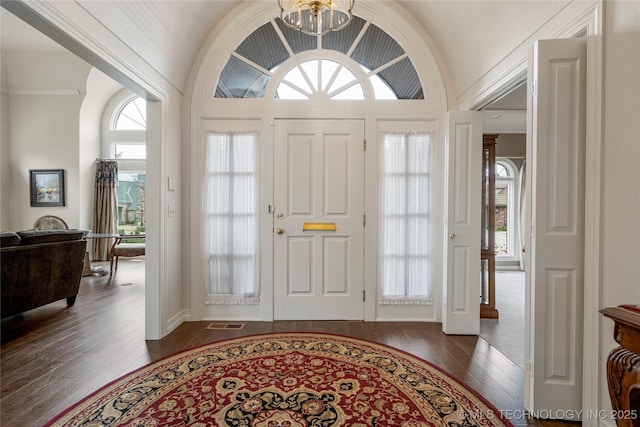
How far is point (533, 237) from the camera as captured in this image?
5.79 feet

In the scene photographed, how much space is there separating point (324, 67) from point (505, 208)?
20.4 ft

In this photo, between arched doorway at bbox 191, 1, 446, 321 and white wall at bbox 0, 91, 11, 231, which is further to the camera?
white wall at bbox 0, 91, 11, 231

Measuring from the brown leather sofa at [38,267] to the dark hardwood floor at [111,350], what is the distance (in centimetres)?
22

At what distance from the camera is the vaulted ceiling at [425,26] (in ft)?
6.70

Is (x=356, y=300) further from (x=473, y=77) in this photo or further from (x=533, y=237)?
(x=473, y=77)

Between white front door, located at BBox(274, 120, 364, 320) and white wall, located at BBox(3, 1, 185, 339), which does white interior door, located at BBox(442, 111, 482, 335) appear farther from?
white wall, located at BBox(3, 1, 185, 339)

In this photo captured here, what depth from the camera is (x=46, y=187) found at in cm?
628

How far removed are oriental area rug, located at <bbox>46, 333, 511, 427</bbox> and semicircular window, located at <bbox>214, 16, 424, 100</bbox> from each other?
2.65 metres

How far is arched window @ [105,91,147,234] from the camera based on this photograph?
273 inches

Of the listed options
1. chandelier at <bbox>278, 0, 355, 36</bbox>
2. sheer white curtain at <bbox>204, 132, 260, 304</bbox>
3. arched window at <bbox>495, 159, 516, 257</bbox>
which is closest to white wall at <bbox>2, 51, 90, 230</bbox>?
sheer white curtain at <bbox>204, 132, 260, 304</bbox>

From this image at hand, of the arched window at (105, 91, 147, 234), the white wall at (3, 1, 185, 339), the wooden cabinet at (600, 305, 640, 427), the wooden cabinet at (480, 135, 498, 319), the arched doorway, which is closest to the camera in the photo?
the wooden cabinet at (600, 305, 640, 427)

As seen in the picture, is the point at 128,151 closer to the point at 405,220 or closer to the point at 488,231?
the point at 405,220

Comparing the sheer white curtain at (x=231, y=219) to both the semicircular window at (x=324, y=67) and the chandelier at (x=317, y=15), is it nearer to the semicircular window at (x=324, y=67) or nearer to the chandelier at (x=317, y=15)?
the semicircular window at (x=324, y=67)

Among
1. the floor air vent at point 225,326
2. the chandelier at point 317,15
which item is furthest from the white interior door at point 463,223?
the floor air vent at point 225,326
